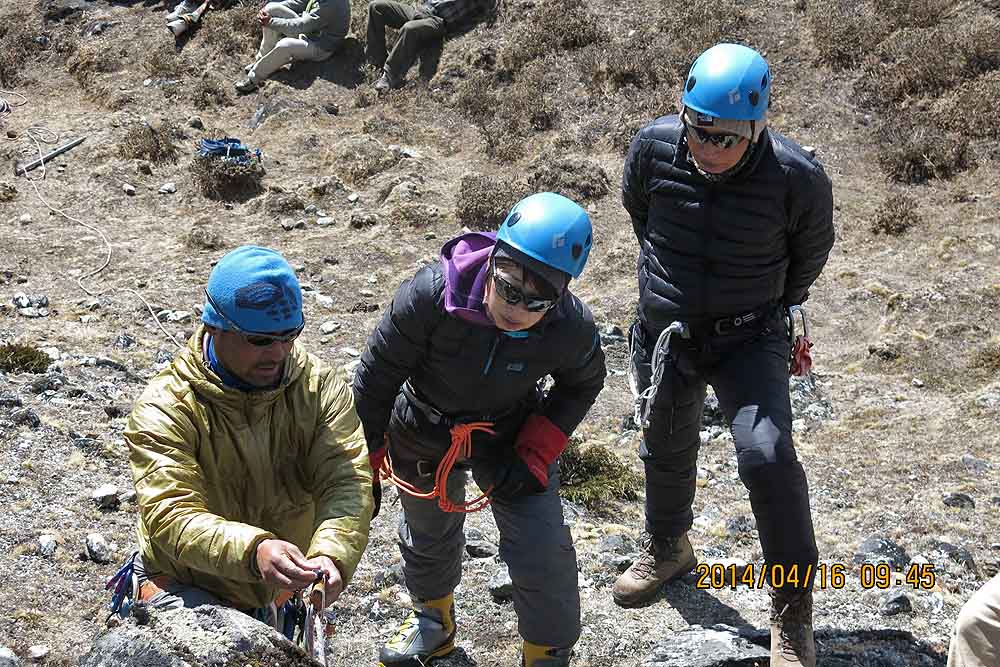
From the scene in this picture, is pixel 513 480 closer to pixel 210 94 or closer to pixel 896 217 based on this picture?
pixel 896 217

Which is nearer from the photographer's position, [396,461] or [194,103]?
[396,461]

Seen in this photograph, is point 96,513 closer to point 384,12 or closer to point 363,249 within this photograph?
point 363,249

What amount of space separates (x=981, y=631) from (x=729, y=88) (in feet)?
7.66

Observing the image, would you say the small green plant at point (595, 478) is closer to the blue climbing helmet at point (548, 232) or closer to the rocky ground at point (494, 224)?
the rocky ground at point (494, 224)

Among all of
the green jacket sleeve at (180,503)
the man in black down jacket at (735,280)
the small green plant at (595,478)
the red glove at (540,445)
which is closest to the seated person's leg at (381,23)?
the small green plant at (595,478)

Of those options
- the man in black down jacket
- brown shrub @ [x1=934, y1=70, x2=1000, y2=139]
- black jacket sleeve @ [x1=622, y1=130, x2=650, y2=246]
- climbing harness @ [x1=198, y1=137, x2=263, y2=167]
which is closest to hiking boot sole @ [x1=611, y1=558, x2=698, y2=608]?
the man in black down jacket

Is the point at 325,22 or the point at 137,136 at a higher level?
the point at 325,22

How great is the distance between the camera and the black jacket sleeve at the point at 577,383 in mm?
4383

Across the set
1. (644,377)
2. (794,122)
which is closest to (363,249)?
(794,122)

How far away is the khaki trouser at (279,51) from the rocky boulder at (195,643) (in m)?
13.6

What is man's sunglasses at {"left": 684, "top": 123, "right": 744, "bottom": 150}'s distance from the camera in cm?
456

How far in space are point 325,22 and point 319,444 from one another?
13.3 m

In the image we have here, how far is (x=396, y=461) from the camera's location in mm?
4707

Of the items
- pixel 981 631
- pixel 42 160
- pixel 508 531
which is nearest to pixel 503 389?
pixel 508 531
